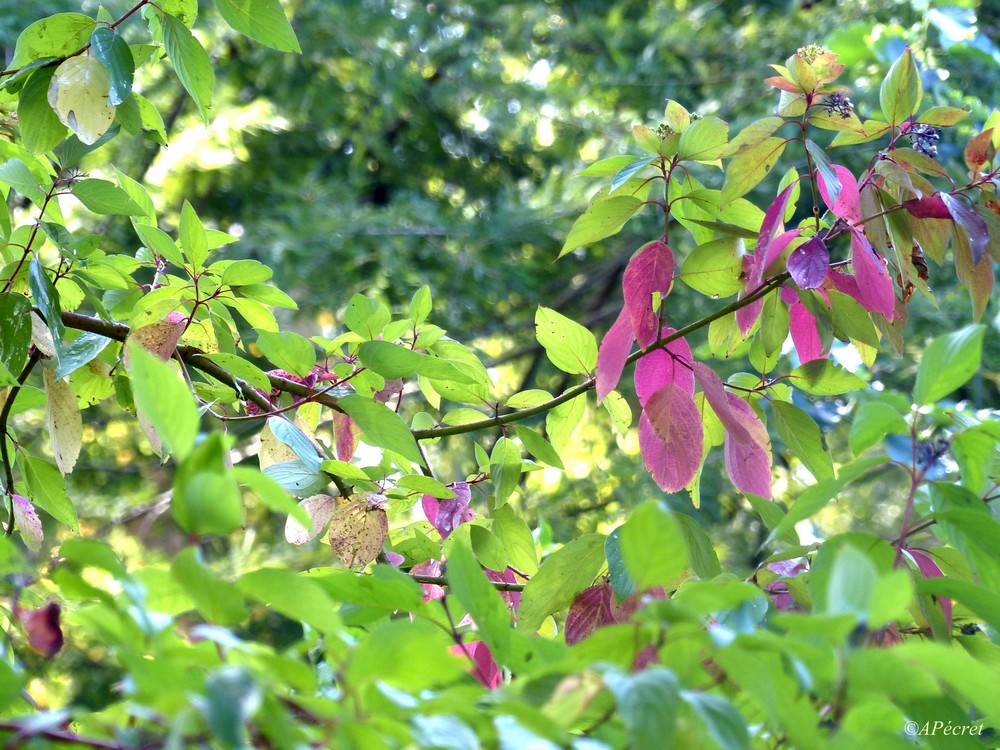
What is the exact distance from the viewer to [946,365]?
0.33m

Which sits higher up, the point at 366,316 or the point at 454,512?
the point at 366,316

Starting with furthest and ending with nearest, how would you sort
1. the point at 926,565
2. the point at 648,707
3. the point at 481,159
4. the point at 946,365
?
the point at 481,159, the point at 926,565, the point at 946,365, the point at 648,707

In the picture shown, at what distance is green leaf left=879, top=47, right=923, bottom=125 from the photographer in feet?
1.72

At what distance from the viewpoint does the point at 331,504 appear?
621mm

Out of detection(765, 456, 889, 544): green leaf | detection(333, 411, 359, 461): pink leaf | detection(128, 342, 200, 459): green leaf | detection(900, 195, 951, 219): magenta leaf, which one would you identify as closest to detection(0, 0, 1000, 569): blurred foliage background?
detection(333, 411, 359, 461): pink leaf

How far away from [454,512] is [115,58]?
36 centimetres

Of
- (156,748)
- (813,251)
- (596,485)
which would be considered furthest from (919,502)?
(596,485)

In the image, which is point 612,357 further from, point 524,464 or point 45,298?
point 45,298

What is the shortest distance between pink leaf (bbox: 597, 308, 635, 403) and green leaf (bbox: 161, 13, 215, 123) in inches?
11.9

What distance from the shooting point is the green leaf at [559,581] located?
1.71ft

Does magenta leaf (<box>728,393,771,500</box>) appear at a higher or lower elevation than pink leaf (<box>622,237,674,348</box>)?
lower

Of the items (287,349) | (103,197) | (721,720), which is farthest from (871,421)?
(103,197)

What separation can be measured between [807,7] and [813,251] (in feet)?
11.2

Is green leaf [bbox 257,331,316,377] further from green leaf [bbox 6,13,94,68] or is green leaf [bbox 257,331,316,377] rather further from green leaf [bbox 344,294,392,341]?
green leaf [bbox 6,13,94,68]
